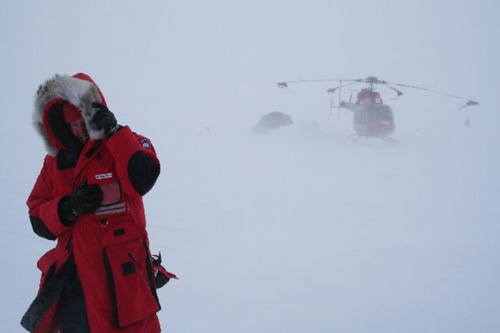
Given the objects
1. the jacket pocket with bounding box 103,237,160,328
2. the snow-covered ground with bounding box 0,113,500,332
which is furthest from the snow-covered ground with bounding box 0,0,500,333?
the jacket pocket with bounding box 103,237,160,328

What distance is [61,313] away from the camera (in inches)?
65.9

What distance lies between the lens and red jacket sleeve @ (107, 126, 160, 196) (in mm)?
1590

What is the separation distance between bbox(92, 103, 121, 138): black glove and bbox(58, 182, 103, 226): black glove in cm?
27

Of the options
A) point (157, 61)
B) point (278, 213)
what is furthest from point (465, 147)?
point (157, 61)

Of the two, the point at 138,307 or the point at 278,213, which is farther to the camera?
the point at 278,213

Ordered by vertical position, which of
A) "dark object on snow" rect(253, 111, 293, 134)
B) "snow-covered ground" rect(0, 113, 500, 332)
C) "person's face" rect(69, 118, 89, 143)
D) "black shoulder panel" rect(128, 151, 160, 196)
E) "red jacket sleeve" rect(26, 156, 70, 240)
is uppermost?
"dark object on snow" rect(253, 111, 293, 134)

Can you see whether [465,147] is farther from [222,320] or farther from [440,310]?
[222,320]

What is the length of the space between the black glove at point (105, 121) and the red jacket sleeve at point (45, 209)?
37 centimetres

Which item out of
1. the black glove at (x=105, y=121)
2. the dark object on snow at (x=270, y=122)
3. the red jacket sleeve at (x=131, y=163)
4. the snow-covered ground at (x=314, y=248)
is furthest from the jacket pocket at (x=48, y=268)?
the dark object on snow at (x=270, y=122)

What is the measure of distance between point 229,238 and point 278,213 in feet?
3.87

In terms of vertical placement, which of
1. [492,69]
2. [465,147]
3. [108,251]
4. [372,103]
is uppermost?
[492,69]

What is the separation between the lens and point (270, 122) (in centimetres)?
1516

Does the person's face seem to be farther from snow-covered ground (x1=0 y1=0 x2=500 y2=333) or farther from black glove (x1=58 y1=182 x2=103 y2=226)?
snow-covered ground (x1=0 y1=0 x2=500 y2=333)

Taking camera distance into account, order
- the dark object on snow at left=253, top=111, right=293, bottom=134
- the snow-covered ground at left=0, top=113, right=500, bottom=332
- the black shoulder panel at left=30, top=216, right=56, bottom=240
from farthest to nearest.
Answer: the dark object on snow at left=253, top=111, right=293, bottom=134 < the snow-covered ground at left=0, top=113, right=500, bottom=332 < the black shoulder panel at left=30, top=216, right=56, bottom=240
